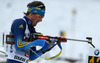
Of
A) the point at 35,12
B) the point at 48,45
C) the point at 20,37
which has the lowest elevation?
the point at 48,45

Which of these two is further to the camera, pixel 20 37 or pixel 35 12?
pixel 35 12

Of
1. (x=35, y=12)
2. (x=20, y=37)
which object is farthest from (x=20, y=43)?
(x=35, y=12)

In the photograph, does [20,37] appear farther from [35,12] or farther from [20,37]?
[35,12]

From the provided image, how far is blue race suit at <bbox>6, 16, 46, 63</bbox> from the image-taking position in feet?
13.4

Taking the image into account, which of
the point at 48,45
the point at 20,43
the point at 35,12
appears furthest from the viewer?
the point at 48,45

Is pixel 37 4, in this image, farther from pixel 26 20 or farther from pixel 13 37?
pixel 13 37

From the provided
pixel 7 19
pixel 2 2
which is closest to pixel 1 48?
pixel 7 19

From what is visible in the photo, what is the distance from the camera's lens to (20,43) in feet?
13.4

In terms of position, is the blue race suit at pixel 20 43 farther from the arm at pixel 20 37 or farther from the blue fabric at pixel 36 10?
the blue fabric at pixel 36 10

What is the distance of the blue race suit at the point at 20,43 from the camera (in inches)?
161

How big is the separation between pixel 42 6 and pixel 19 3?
16.9 meters

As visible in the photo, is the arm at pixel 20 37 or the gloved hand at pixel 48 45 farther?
the gloved hand at pixel 48 45

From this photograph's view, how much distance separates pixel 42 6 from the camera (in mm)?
4359

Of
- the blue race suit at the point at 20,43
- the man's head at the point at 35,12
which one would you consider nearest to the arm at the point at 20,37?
the blue race suit at the point at 20,43
